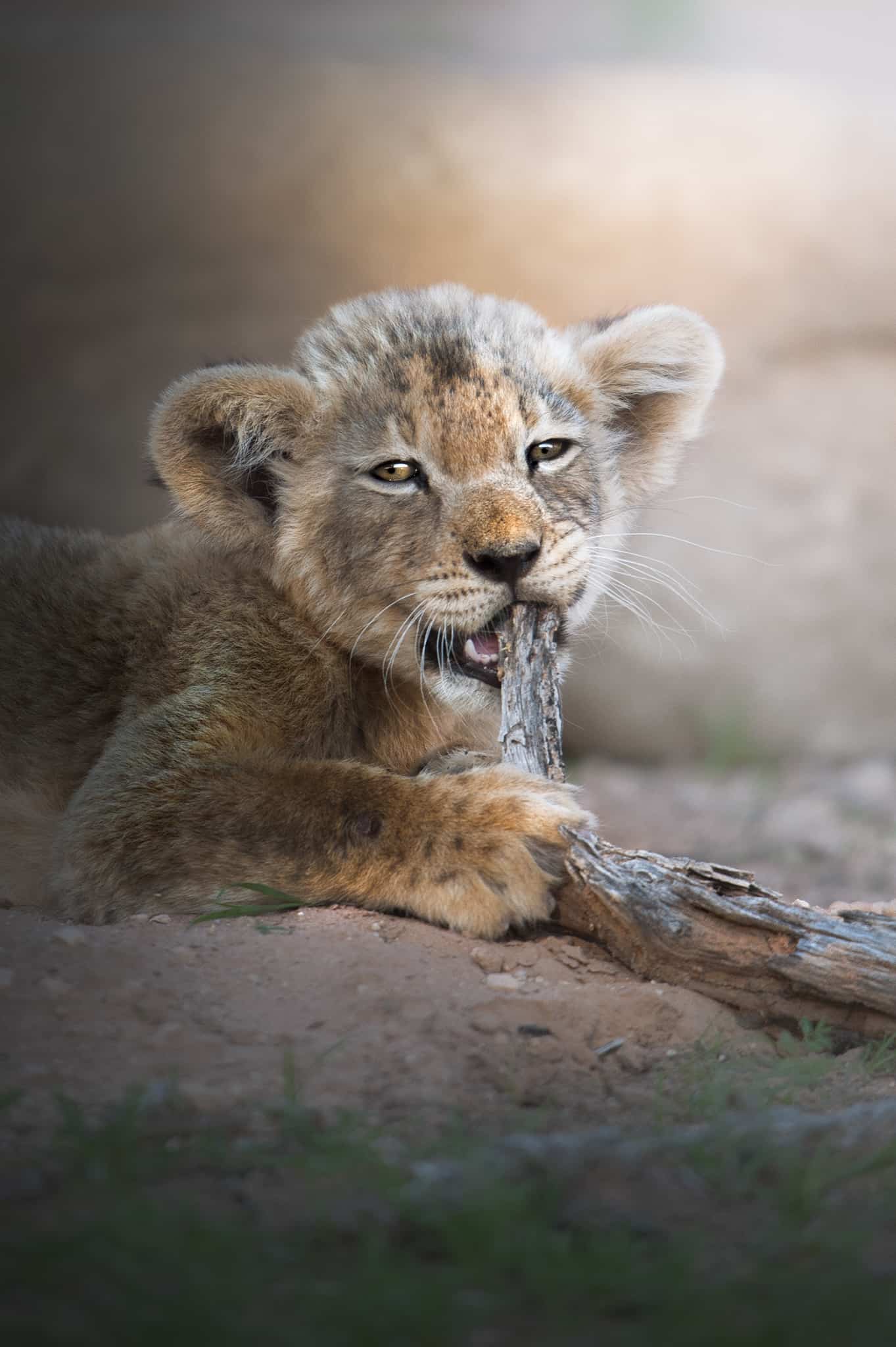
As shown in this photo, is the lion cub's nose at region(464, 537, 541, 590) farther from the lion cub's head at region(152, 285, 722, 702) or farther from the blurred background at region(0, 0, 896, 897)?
the blurred background at region(0, 0, 896, 897)

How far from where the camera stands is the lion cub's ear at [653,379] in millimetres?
4531

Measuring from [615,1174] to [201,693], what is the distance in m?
2.14

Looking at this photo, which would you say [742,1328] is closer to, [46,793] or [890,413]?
[46,793]

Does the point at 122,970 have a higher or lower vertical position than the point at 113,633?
lower

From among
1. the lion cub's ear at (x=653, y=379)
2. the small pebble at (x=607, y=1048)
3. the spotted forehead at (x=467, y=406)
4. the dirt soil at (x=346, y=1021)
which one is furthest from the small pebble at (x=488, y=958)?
the lion cub's ear at (x=653, y=379)

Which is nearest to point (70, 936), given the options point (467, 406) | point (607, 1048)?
point (607, 1048)

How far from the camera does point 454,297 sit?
4.52m

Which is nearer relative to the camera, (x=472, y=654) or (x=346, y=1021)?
(x=346, y=1021)

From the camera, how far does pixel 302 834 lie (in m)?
3.42

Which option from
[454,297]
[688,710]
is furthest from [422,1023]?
[688,710]

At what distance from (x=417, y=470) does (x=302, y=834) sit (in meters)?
Result: 1.24

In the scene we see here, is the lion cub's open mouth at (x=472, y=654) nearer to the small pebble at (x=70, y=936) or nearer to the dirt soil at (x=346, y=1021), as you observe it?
the dirt soil at (x=346, y=1021)

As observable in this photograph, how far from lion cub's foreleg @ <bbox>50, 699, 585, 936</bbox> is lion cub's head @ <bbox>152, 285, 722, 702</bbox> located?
54 centimetres

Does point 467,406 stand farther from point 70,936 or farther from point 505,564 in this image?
point 70,936
